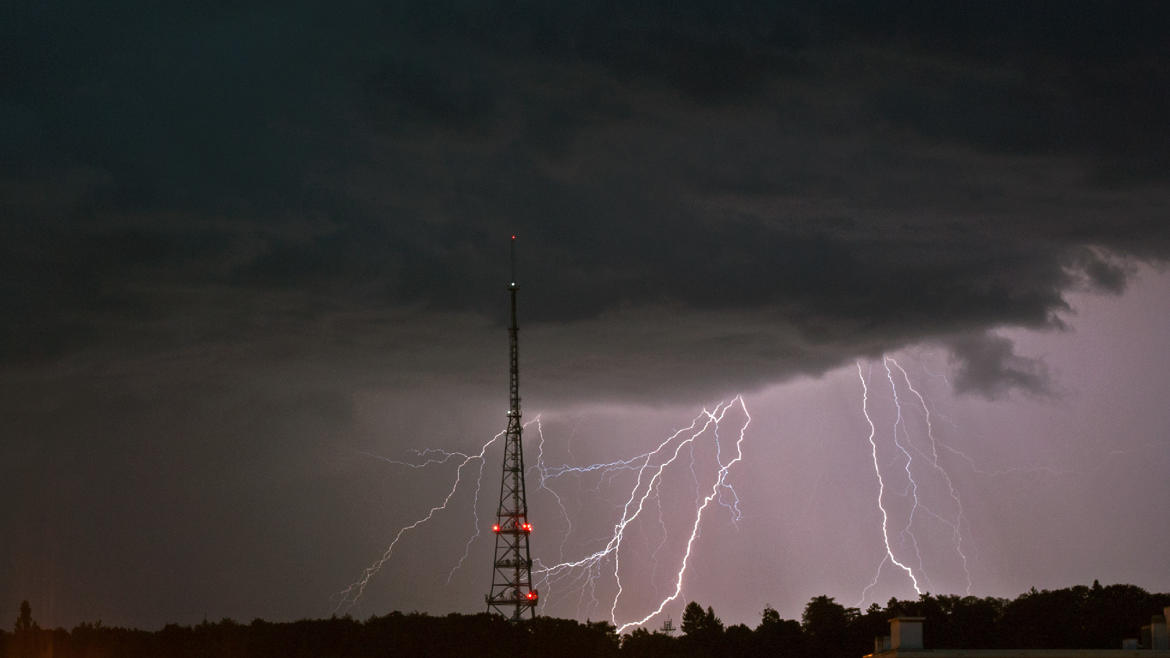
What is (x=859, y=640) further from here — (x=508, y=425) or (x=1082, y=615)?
(x=508, y=425)

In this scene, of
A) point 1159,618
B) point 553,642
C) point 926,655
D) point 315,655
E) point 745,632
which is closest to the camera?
point 926,655

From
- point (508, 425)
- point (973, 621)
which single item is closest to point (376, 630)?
point (508, 425)

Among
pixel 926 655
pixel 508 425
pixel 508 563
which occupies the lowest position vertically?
pixel 926 655

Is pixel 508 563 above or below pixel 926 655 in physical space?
above

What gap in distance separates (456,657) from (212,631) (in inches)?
646

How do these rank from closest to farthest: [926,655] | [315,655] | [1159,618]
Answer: [926,655] < [1159,618] < [315,655]

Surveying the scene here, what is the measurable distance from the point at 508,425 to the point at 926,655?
4678 cm

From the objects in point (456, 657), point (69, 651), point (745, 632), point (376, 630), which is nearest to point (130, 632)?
point (69, 651)

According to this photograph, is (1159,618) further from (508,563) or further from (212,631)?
(212,631)

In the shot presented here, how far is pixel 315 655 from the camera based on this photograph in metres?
93.9

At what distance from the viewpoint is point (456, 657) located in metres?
94.2

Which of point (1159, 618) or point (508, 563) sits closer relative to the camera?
point (1159, 618)

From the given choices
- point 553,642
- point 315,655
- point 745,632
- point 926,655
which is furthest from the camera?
point 745,632

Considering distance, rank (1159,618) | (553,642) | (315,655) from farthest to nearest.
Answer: (553,642) → (315,655) → (1159,618)
